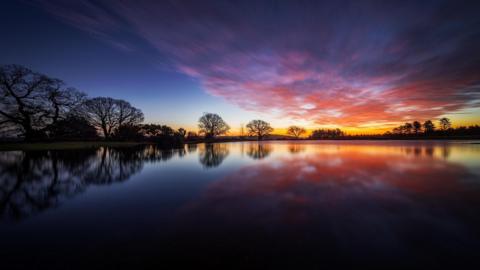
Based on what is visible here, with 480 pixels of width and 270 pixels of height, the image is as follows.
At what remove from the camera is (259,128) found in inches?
3541

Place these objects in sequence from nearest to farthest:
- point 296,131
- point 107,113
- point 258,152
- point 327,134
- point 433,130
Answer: point 258,152 < point 107,113 < point 433,130 < point 296,131 < point 327,134

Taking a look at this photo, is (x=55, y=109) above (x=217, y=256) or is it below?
above

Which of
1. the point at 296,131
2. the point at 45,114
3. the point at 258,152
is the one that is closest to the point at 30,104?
the point at 45,114

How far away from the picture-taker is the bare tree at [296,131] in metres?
107

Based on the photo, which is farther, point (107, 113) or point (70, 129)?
point (107, 113)

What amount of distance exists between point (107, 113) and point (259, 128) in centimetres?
6628

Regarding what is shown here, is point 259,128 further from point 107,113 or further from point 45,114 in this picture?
point 45,114

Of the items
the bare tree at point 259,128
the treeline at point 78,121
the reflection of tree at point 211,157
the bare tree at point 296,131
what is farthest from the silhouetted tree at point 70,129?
the bare tree at point 296,131

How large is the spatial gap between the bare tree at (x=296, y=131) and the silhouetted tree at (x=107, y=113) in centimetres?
8900

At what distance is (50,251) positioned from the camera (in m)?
3.02

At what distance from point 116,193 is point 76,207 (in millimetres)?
1394

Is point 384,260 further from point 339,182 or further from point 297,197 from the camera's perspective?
point 339,182

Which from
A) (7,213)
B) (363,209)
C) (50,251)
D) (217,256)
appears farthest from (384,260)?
(7,213)

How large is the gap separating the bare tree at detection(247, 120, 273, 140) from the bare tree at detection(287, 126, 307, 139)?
23035mm
